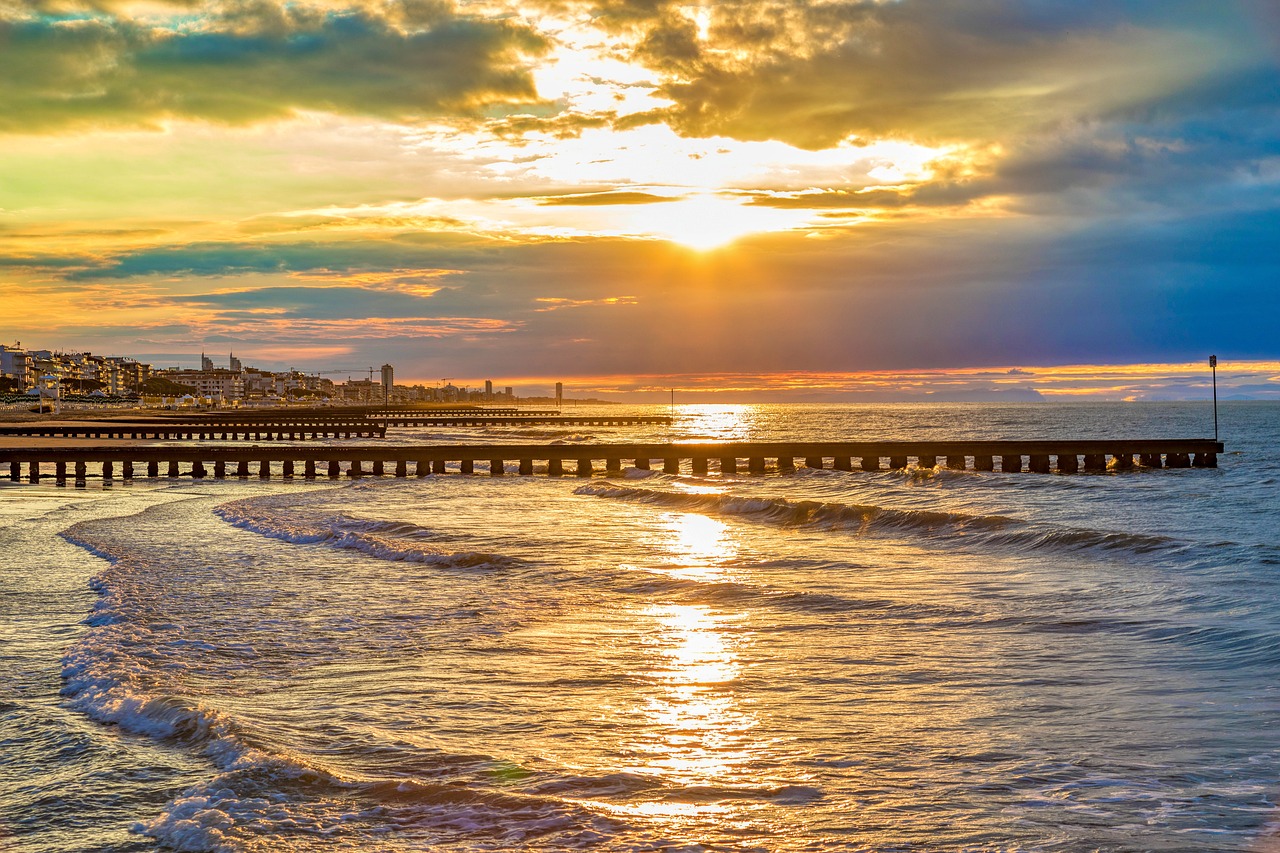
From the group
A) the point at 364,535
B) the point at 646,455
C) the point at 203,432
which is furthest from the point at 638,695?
the point at 203,432

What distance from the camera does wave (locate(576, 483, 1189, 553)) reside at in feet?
58.7

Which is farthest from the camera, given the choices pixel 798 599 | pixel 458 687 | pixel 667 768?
pixel 798 599

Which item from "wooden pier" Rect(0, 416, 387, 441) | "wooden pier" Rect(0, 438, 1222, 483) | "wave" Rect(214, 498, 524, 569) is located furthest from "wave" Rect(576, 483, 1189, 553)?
"wooden pier" Rect(0, 416, 387, 441)

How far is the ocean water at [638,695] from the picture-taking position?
542cm

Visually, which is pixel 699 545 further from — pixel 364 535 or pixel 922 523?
pixel 364 535

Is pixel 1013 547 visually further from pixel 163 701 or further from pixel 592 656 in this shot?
pixel 163 701

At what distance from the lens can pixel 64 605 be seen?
1180 centimetres

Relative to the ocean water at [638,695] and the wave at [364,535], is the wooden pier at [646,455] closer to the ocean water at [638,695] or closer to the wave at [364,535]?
the wave at [364,535]

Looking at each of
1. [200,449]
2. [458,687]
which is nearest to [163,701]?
[458,687]

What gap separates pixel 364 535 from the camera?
19.5 m

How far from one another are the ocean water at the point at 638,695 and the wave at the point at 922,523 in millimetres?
195

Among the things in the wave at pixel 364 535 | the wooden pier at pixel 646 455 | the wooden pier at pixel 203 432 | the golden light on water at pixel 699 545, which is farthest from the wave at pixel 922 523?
the wooden pier at pixel 203 432

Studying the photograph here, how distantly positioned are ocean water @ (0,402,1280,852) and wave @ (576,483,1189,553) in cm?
19

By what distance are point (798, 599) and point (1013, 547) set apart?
23.3ft
